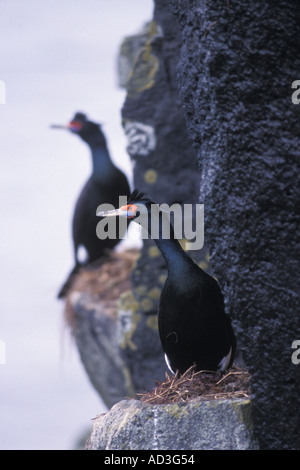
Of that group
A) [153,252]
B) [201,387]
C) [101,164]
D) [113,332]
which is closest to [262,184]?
[201,387]

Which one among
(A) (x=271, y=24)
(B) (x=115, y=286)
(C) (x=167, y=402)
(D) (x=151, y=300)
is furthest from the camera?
(B) (x=115, y=286)

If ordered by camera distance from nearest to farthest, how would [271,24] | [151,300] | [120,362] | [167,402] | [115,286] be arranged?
[271,24] → [167,402] → [151,300] → [120,362] → [115,286]

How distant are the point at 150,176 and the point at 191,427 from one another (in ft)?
10.8

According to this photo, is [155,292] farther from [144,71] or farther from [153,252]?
[144,71]

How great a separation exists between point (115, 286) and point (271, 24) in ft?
15.2

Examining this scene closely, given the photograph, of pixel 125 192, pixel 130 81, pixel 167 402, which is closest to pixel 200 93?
pixel 167 402

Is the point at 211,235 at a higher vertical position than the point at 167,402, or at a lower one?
higher

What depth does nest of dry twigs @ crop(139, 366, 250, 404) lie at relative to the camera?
8.64 feet

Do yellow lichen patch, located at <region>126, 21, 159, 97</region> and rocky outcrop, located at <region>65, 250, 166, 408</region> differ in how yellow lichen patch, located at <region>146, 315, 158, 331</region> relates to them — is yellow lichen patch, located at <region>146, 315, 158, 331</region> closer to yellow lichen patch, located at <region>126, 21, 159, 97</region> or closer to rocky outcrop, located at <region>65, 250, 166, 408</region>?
rocky outcrop, located at <region>65, 250, 166, 408</region>

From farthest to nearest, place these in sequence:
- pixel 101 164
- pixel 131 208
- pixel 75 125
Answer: pixel 75 125, pixel 101 164, pixel 131 208

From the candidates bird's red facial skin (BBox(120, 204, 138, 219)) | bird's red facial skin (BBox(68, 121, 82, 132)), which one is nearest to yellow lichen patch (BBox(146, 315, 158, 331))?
bird's red facial skin (BBox(68, 121, 82, 132))

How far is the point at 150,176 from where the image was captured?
5613mm

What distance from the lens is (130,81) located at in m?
5.81
